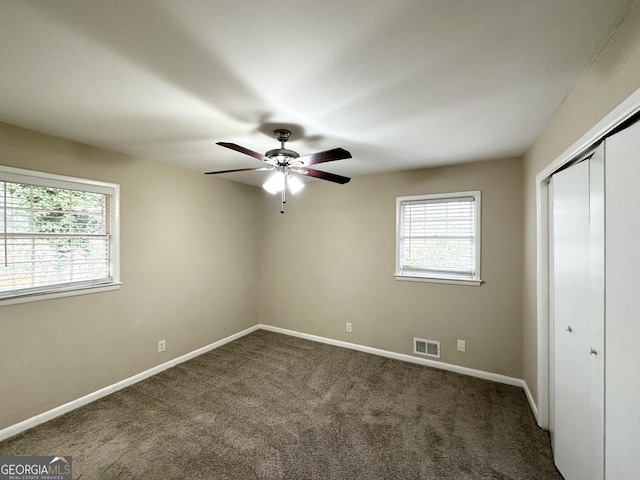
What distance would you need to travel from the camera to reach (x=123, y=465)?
1.82 meters

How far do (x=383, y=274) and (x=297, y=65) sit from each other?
2.77m

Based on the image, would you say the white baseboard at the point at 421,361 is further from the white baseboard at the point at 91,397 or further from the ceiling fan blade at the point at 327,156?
the ceiling fan blade at the point at 327,156

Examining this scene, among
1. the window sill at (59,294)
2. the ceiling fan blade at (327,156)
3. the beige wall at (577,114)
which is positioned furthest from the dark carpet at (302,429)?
the ceiling fan blade at (327,156)

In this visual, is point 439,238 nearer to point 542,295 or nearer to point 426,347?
point 542,295

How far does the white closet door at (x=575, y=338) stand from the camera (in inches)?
55.5

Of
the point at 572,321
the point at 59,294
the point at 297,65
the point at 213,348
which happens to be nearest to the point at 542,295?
the point at 572,321

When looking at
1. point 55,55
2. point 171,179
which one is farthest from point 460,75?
point 171,179

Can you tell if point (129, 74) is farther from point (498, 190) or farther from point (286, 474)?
point (498, 190)

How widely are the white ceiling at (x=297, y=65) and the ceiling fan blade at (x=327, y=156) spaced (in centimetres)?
31

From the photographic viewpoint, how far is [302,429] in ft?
7.15

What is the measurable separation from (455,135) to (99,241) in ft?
11.5

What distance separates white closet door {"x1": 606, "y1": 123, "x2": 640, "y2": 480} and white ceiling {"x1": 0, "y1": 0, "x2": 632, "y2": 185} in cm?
58
